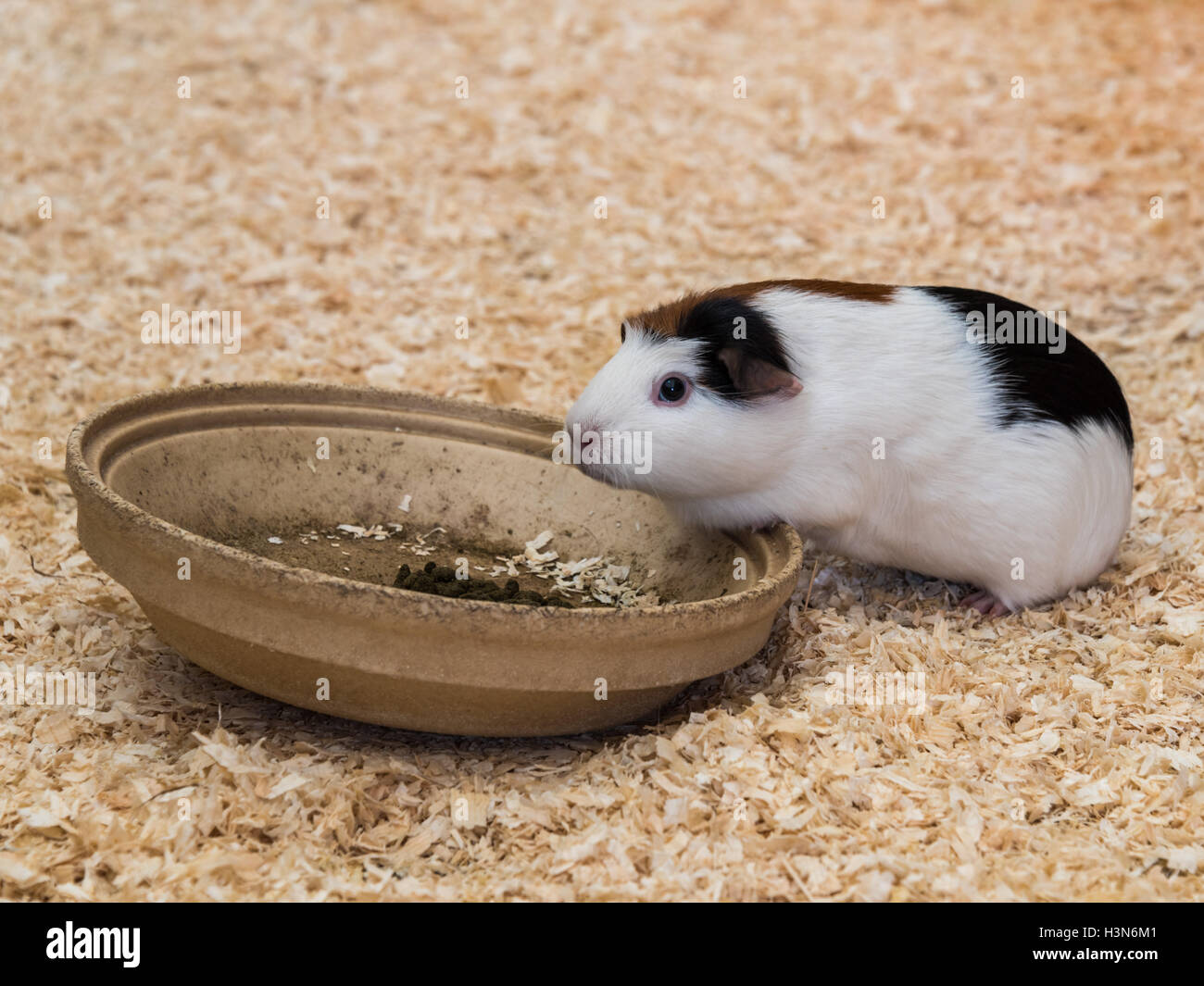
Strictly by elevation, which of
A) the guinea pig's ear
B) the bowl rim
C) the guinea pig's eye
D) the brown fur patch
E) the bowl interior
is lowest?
the bowl interior

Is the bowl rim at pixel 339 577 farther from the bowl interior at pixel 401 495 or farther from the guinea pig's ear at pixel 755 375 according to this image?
the guinea pig's ear at pixel 755 375

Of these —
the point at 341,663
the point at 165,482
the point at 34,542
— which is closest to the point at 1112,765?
the point at 341,663

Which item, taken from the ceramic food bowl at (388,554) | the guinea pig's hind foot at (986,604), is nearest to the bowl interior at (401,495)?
the ceramic food bowl at (388,554)

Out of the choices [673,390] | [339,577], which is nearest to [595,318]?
[673,390]

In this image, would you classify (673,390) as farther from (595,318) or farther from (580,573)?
(595,318)

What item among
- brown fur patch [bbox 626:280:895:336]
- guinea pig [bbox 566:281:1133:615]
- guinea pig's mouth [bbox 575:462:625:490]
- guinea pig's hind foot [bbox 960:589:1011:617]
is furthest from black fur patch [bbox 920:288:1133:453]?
guinea pig's mouth [bbox 575:462:625:490]

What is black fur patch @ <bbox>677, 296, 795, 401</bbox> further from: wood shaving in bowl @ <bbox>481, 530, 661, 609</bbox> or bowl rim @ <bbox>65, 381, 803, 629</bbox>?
wood shaving in bowl @ <bbox>481, 530, 661, 609</bbox>
